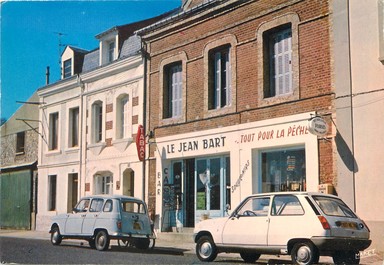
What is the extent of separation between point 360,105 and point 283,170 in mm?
3356

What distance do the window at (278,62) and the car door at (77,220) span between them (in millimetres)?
6485

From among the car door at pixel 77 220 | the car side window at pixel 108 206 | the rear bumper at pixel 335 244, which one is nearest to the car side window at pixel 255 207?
the rear bumper at pixel 335 244

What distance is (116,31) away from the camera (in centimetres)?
2531

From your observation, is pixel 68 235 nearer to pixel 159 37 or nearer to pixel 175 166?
pixel 175 166

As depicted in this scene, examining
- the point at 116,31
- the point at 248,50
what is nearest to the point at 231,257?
the point at 248,50

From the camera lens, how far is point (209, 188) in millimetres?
19844

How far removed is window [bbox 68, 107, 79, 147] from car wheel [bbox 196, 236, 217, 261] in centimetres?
1488

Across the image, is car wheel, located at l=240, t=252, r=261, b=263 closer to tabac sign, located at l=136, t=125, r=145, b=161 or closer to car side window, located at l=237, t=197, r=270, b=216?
car side window, located at l=237, t=197, r=270, b=216

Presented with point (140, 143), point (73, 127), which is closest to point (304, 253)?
point (140, 143)

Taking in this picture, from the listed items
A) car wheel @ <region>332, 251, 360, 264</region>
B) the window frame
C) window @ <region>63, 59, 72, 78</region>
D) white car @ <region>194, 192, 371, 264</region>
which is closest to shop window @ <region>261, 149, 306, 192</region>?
the window frame

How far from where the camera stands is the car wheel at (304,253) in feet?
37.1

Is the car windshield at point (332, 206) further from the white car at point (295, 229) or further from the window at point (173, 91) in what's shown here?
the window at point (173, 91)

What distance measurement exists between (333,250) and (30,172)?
2198 cm

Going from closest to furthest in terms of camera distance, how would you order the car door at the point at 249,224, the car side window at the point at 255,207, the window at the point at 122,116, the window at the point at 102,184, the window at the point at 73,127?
the car door at the point at 249,224 < the car side window at the point at 255,207 < the window at the point at 122,116 < the window at the point at 102,184 < the window at the point at 73,127
